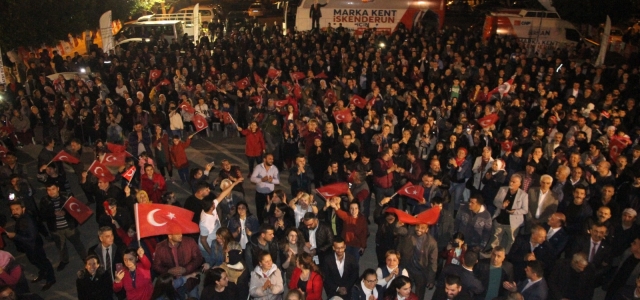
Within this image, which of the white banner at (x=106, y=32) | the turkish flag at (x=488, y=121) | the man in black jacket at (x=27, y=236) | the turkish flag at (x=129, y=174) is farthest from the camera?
the white banner at (x=106, y=32)

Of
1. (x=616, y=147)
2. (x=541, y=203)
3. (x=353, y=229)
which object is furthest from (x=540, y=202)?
(x=616, y=147)

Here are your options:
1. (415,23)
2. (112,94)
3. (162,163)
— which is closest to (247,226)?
(162,163)

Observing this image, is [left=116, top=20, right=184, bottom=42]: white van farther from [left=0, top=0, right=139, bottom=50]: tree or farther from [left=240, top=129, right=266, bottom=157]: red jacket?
[left=240, top=129, right=266, bottom=157]: red jacket

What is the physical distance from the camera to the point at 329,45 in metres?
18.0

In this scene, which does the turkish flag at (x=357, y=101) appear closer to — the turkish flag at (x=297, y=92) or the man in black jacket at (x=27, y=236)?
the turkish flag at (x=297, y=92)

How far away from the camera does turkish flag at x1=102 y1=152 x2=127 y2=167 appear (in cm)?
827

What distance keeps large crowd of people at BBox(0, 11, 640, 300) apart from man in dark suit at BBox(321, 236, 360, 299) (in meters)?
0.02

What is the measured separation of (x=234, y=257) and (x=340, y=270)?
46.5 inches

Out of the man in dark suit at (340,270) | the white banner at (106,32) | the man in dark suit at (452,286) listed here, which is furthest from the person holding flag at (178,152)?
the white banner at (106,32)

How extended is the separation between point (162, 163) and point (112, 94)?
17.1ft

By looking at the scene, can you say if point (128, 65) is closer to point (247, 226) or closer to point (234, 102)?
point (234, 102)

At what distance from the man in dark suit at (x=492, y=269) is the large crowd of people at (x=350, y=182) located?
2 centimetres

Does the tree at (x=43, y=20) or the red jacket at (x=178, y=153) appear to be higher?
the tree at (x=43, y=20)

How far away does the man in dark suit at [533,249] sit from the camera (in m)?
5.91
